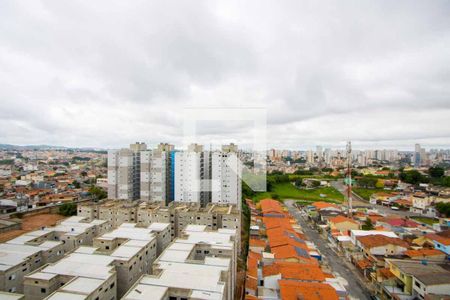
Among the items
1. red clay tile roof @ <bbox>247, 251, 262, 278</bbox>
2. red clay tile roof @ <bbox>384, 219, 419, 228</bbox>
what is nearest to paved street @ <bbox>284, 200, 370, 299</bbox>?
red clay tile roof @ <bbox>247, 251, 262, 278</bbox>

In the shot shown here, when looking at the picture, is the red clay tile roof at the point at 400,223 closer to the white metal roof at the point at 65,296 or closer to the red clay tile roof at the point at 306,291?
the red clay tile roof at the point at 306,291

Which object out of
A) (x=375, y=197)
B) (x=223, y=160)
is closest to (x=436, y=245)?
(x=223, y=160)

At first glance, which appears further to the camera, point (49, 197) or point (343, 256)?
point (49, 197)

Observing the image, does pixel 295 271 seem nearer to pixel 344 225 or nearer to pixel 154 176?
pixel 344 225

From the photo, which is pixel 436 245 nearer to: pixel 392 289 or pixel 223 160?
pixel 392 289

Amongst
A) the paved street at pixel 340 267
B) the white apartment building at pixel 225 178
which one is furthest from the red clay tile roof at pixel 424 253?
the white apartment building at pixel 225 178

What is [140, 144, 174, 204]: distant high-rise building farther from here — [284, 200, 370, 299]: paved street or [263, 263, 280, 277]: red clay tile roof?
[284, 200, 370, 299]: paved street

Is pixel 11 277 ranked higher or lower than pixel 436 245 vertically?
higher

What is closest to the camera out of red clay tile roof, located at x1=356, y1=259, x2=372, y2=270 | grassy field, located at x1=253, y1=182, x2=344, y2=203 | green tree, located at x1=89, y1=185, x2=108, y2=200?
red clay tile roof, located at x1=356, y1=259, x2=372, y2=270
